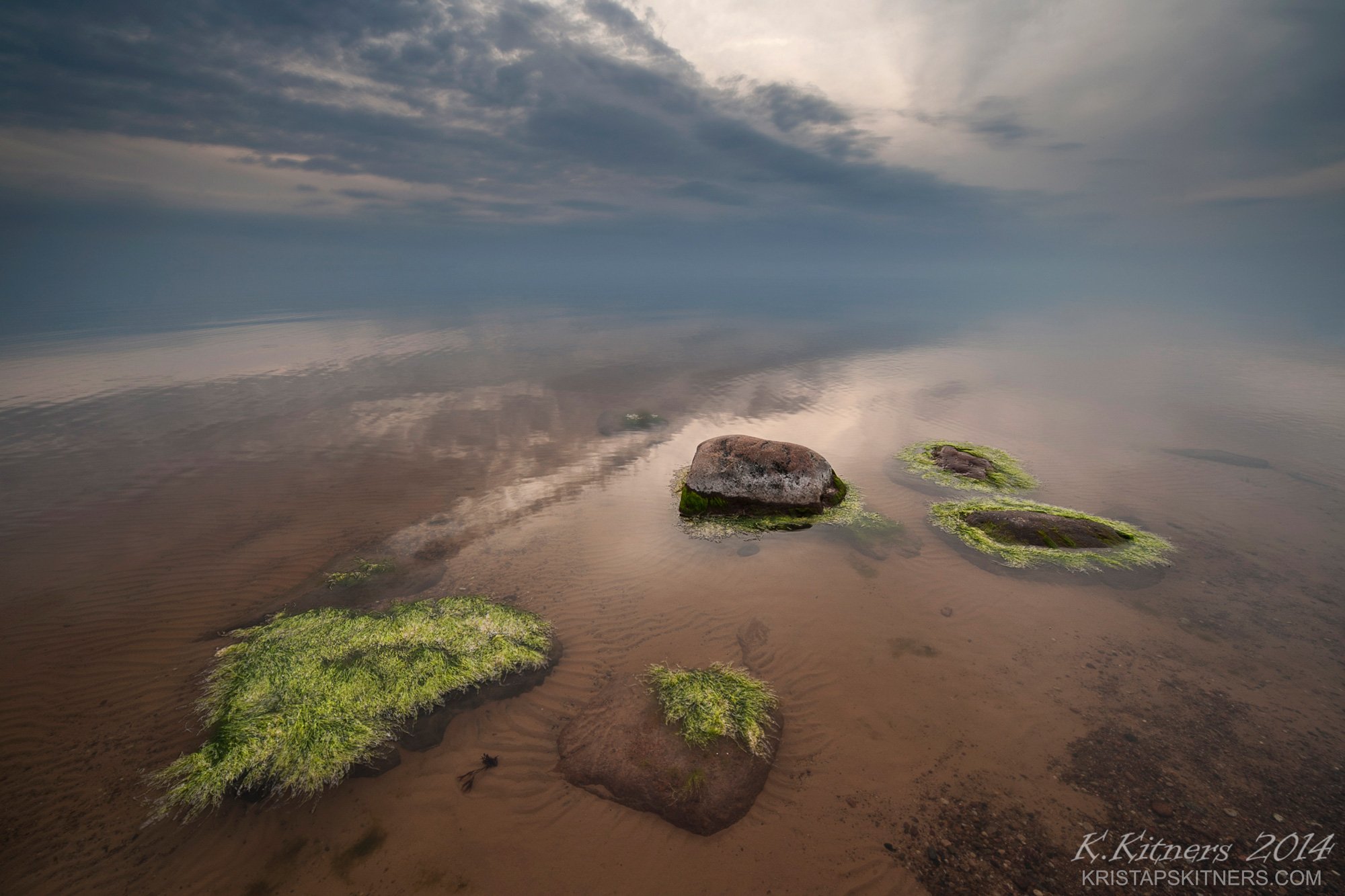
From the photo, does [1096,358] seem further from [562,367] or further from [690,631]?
[690,631]

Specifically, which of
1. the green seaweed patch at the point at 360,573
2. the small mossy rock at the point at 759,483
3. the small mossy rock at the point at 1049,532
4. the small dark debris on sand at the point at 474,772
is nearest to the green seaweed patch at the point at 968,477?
the small mossy rock at the point at 1049,532

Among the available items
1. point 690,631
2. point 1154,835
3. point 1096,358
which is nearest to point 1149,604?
point 1154,835

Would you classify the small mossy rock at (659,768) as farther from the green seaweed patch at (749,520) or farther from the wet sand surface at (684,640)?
the green seaweed patch at (749,520)

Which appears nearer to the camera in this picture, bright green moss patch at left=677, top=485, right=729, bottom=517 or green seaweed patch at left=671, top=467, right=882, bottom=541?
green seaweed patch at left=671, top=467, right=882, bottom=541

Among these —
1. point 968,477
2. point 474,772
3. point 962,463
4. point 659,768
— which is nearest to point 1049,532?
point 968,477

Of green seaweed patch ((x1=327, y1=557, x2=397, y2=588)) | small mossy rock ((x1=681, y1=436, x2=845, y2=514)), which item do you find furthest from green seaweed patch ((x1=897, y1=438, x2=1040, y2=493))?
green seaweed patch ((x1=327, y1=557, x2=397, y2=588))

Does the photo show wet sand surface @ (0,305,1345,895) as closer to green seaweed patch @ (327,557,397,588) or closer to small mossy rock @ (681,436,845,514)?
green seaweed patch @ (327,557,397,588)

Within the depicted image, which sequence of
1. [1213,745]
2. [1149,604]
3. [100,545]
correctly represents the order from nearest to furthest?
[1213,745] < [1149,604] < [100,545]
